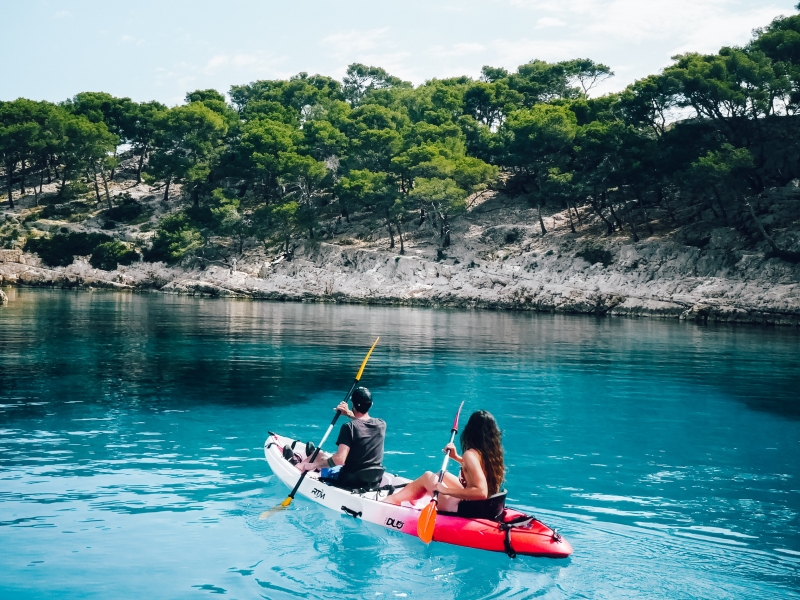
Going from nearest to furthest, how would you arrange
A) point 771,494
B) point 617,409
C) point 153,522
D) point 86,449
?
Answer: point 153,522 < point 771,494 < point 86,449 < point 617,409

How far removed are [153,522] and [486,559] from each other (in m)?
4.41

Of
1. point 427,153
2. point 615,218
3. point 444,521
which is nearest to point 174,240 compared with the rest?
point 427,153

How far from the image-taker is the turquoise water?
26.8ft

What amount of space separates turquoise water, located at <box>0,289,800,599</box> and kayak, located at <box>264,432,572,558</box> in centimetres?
21

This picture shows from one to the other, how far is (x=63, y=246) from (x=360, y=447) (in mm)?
72262

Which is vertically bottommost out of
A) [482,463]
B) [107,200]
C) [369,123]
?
[482,463]

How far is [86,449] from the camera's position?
13.3m

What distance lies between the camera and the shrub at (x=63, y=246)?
237ft

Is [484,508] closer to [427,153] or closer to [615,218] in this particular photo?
[615,218]

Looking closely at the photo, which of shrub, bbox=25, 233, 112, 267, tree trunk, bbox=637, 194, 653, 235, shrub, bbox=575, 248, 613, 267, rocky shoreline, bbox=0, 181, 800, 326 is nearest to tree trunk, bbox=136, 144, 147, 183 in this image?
rocky shoreline, bbox=0, 181, 800, 326

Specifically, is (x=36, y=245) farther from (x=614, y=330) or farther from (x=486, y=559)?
(x=486, y=559)

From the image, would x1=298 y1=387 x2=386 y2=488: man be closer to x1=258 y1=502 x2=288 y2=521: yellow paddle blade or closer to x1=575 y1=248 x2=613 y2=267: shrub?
x1=258 y1=502 x2=288 y2=521: yellow paddle blade

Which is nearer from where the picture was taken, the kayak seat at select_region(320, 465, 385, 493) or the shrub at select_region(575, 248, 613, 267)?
the kayak seat at select_region(320, 465, 385, 493)

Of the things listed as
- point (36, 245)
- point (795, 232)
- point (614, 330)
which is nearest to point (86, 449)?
point (614, 330)
